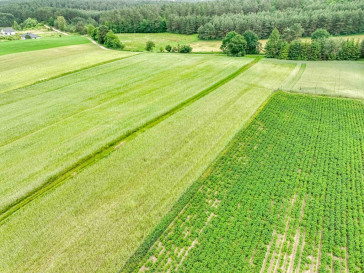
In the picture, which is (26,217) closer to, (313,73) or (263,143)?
(263,143)

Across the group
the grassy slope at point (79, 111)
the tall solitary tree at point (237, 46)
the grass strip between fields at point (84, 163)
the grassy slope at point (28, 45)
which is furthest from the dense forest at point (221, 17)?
the grass strip between fields at point (84, 163)

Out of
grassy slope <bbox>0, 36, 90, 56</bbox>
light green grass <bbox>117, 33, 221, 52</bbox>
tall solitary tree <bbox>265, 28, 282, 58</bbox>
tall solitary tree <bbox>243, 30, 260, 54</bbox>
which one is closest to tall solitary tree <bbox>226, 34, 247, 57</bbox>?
tall solitary tree <bbox>243, 30, 260, 54</bbox>

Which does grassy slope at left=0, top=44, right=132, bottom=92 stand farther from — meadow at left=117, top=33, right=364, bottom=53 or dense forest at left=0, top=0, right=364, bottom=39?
dense forest at left=0, top=0, right=364, bottom=39

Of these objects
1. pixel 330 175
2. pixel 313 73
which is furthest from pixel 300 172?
pixel 313 73

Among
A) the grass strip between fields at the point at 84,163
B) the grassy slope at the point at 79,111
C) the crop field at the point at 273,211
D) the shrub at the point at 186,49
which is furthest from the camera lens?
the shrub at the point at 186,49

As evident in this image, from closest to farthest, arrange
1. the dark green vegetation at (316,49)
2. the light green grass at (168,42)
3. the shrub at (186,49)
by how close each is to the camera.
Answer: the dark green vegetation at (316,49)
the shrub at (186,49)
the light green grass at (168,42)

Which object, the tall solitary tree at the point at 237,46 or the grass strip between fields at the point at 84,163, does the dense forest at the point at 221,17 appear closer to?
the tall solitary tree at the point at 237,46
